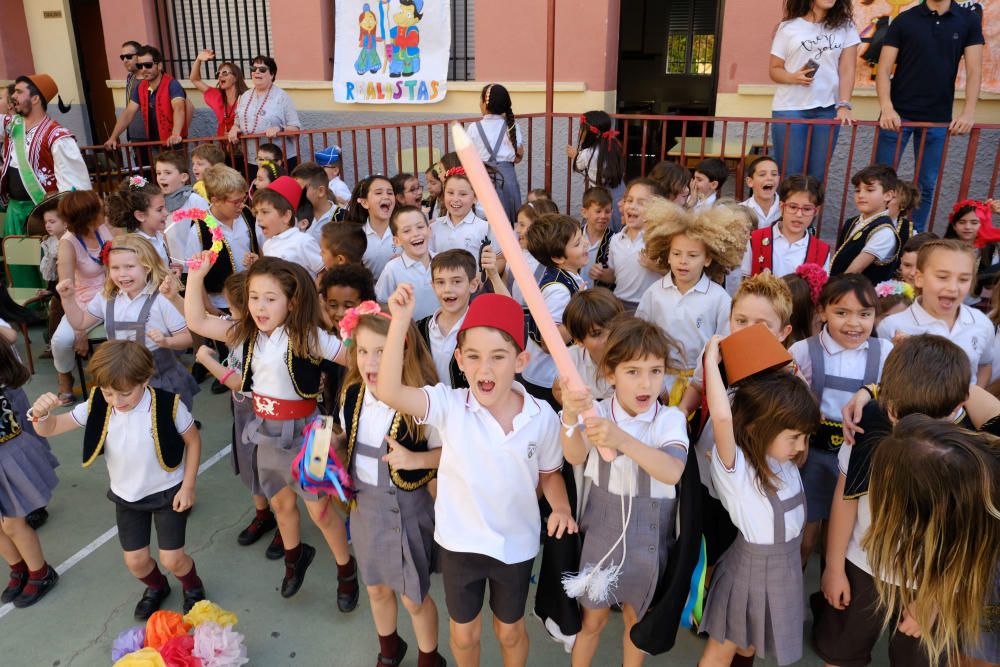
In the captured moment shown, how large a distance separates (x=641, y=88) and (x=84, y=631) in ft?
31.0

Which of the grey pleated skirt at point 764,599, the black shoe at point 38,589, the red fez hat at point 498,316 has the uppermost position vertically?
the red fez hat at point 498,316

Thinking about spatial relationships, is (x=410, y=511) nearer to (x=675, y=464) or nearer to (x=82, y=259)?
(x=675, y=464)

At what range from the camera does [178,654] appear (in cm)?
247

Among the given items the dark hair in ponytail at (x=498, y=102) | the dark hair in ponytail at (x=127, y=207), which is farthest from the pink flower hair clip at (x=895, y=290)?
the dark hair in ponytail at (x=127, y=207)

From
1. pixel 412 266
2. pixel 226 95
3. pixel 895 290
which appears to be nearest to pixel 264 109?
pixel 226 95

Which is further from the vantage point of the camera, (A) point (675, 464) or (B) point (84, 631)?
(B) point (84, 631)

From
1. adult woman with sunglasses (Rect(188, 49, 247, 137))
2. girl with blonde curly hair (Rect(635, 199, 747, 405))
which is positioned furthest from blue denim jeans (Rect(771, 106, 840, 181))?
adult woman with sunglasses (Rect(188, 49, 247, 137))

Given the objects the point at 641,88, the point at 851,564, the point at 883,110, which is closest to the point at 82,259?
the point at 851,564

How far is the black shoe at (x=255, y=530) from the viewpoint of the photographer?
3416mm

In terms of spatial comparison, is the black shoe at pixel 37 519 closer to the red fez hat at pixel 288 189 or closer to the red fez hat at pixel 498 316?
the red fez hat at pixel 288 189

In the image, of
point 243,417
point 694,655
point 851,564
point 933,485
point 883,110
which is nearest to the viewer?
point 933,485

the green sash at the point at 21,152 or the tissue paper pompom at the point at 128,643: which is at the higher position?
the green sash at the point at 21,152

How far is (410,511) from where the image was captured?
2.46m

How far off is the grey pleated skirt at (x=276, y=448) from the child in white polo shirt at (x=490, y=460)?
2.97 ft
